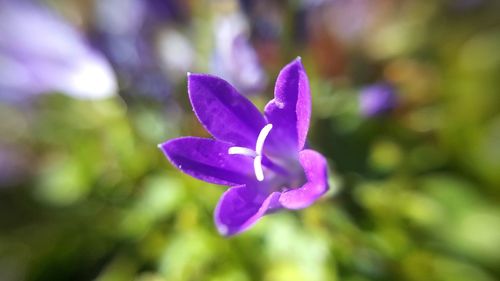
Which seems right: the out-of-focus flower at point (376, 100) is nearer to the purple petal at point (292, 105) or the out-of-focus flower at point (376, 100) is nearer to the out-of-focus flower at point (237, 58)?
the out-of-focus flower at point (237, 58)

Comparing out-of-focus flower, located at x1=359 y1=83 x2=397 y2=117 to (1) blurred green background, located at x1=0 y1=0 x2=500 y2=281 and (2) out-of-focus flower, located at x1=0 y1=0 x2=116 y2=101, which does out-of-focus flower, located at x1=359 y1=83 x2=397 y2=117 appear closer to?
(1) blurred green background, located at x1=0 y1=0 x2=500 y2=281

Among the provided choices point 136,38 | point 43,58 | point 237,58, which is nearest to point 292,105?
point 237,58

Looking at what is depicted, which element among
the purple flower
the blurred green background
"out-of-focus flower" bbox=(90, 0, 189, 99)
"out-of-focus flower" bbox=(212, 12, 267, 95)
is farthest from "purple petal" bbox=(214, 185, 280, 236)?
"out-of-focus flower" bbox=(90, 0, 189, 99)

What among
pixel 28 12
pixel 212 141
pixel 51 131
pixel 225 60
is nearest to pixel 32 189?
pixel 51 131

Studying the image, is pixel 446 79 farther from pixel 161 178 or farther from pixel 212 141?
pixel 212 141

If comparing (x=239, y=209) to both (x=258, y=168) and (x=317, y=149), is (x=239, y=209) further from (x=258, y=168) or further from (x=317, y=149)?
(x=317, y=149)

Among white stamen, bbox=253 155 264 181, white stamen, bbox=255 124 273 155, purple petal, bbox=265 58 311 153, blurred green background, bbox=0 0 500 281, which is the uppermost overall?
purple petal, bbox=265 58 311 153

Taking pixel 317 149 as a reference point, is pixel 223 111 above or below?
above

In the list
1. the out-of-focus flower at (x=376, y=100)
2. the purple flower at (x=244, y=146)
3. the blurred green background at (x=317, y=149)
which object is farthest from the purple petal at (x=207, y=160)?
the out-of-focus flower at (x=376, y=100)
